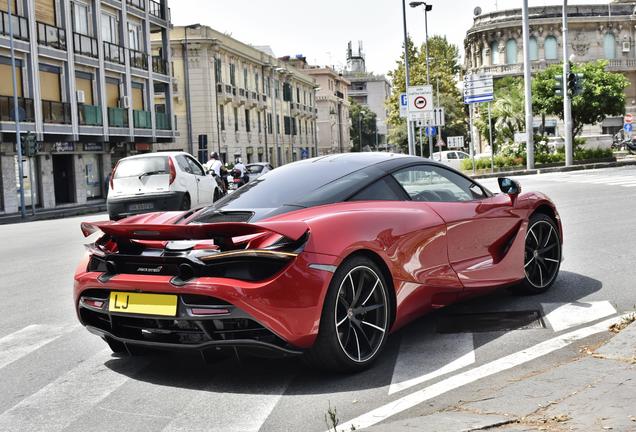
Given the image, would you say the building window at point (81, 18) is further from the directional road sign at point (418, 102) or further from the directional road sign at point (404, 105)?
the directional road sign at point (418, 102)

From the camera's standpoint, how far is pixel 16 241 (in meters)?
16.2

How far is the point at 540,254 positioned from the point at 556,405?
130 inches

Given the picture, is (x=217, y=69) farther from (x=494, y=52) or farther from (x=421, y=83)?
(x=494, y=52)

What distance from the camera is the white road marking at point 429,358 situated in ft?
15.2

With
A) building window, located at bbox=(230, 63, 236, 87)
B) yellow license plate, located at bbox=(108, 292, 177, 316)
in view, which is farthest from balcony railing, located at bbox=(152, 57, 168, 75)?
yellow license plate, located at bbox=(108, 292, 177, 316)

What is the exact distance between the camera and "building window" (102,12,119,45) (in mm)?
41969

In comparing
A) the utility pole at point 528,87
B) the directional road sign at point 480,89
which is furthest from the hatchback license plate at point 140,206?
the directional road sign at point 480,89

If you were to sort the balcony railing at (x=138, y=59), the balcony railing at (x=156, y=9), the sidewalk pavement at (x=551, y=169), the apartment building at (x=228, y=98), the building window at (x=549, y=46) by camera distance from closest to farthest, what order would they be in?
the sidewalk pavement at (x=551, y=169), the balcony railing at (x=138, y=59), the balcony railing at (x=156, y=9), the apartment building at (x=228, y=98), the building window at (x=549, y=46)

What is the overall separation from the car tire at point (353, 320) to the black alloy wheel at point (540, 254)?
2.20 meters

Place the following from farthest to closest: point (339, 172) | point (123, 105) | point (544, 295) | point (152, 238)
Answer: point (123, 105) < point (544, 295) < point (339, 172) < point (152, 238)

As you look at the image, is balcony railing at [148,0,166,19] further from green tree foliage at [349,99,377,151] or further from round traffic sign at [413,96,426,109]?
green tree foliage at [349,99,377,151]

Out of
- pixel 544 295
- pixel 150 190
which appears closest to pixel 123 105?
pixel 150 190

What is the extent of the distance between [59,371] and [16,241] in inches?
468

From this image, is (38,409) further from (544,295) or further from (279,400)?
(544,295)
